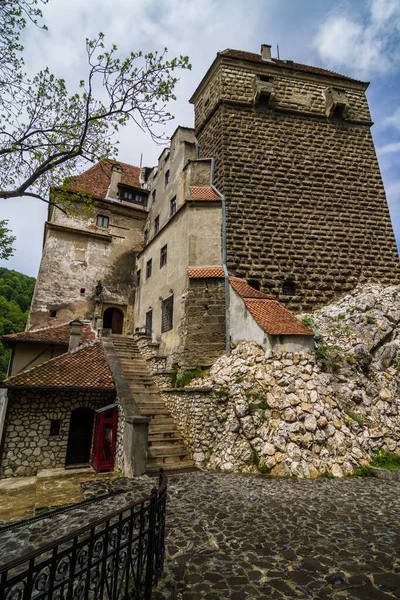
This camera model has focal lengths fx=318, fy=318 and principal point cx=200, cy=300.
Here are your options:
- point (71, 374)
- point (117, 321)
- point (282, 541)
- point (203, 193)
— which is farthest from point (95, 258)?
point (282, 541)

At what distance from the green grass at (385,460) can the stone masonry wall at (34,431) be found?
896 centimetres

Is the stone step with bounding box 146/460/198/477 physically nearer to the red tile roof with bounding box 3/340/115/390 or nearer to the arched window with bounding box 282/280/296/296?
the red tile roof with bounding box 3/340/115/390

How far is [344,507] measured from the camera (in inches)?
217

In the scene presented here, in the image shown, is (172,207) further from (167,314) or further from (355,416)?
(355,416)

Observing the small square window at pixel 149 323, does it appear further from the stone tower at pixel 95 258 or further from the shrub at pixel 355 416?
the shrub at pixel 355 416

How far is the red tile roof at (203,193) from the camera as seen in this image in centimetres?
1293

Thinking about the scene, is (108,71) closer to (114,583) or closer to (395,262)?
(114,583)

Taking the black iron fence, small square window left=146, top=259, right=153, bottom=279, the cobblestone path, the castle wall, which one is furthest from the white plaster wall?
the castle wall

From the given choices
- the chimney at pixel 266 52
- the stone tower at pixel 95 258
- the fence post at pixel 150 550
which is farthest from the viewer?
the stone tower at pixel 95 258

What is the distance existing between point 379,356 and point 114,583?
1043 centimetres

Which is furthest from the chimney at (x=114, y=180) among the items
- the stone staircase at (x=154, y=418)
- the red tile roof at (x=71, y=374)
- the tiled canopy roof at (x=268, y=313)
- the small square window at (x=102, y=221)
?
the tiled canopy roof at (x=268, y=313)

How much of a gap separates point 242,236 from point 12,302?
34.2 meters

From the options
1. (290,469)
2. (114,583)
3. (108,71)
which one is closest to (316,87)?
(108,71)

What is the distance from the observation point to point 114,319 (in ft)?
63.9
